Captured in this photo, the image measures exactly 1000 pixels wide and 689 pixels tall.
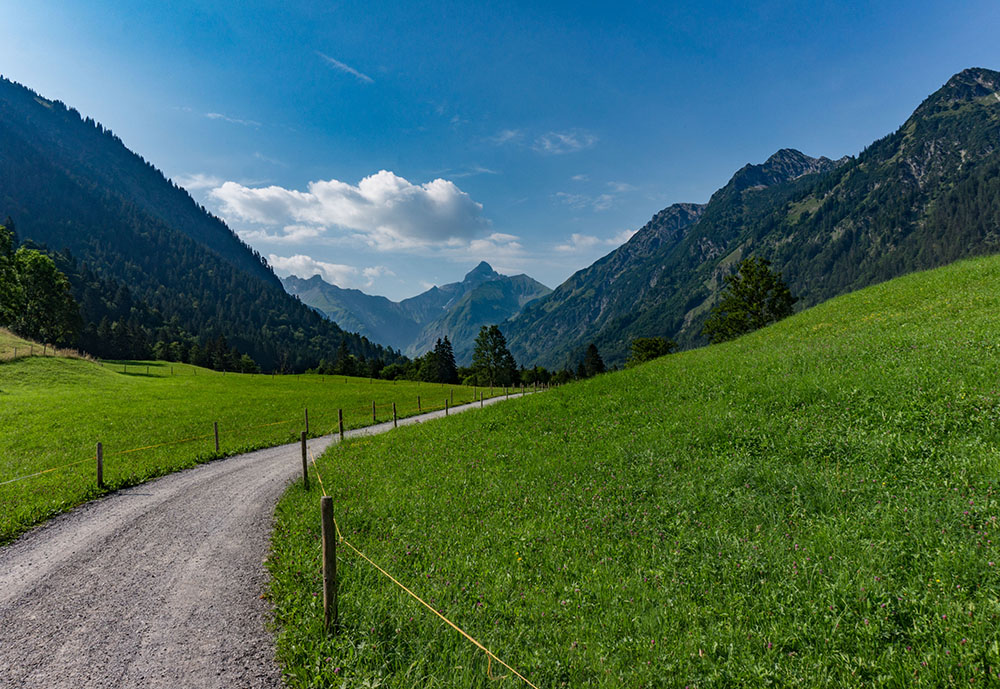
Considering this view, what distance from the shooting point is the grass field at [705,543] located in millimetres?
5914

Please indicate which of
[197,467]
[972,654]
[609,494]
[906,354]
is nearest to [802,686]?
[972,654]

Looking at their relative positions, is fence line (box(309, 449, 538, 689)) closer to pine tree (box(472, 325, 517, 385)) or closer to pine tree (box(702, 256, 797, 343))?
pine tree (box(702, 256, 797, 343))

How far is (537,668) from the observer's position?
6027mm

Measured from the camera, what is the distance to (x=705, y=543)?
8.76 m

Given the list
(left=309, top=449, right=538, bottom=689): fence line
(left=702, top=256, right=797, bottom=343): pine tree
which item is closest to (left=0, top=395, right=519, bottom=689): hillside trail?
(left=309, top=449, right=538, bottom=689): fence line

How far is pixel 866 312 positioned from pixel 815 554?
3012 centimetres

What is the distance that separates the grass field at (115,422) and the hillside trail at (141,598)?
8.79ft

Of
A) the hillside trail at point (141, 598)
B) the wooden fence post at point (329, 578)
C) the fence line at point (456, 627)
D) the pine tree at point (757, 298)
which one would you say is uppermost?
the pine tree at point (757, 298)

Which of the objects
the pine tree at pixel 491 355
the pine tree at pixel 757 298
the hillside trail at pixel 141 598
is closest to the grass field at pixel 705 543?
the hillside trail at pixel 141 598

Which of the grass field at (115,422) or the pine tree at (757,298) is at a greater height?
the pine tree at (757,298)

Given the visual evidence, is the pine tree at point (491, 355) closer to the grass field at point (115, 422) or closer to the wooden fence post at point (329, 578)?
the grass field at point (115, 422)

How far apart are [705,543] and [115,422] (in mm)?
39503

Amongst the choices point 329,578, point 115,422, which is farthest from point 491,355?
point 329,578

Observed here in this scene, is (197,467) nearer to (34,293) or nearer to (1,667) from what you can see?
(1,667)
